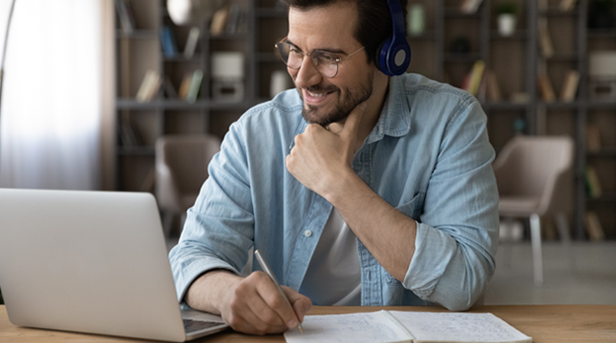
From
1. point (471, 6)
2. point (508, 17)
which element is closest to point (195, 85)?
point (471, 6)

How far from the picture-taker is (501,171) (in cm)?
436

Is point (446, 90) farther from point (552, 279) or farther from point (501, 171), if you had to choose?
point (501, 171)

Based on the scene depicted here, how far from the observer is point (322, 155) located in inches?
45.7

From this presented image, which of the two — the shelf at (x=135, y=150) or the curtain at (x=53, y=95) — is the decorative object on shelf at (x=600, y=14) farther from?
the curtain at (x=53, y=95)

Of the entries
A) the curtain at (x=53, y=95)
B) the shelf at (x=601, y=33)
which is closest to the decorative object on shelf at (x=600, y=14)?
the shelf at (x=601, y=33)

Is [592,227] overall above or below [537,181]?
below

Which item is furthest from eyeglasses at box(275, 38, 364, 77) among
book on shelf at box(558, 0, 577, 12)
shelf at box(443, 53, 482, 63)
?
book on shelf at box(558, 0, 577, 12)

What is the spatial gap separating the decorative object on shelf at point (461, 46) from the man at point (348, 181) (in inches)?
159

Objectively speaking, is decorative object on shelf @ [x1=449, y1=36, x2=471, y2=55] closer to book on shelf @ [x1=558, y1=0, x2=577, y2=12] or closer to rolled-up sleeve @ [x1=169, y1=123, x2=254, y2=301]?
book on shelf @ [x1=558, y1=0, x2=577, y2=12]

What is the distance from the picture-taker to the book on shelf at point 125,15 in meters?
5.15

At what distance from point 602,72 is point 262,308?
5.26 m

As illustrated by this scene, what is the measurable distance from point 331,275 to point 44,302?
611 mm

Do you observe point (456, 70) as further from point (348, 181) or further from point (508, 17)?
point (348, 181)

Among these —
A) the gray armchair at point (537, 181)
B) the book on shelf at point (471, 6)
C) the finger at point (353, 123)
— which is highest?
the book on shelf at point (471, 6)
